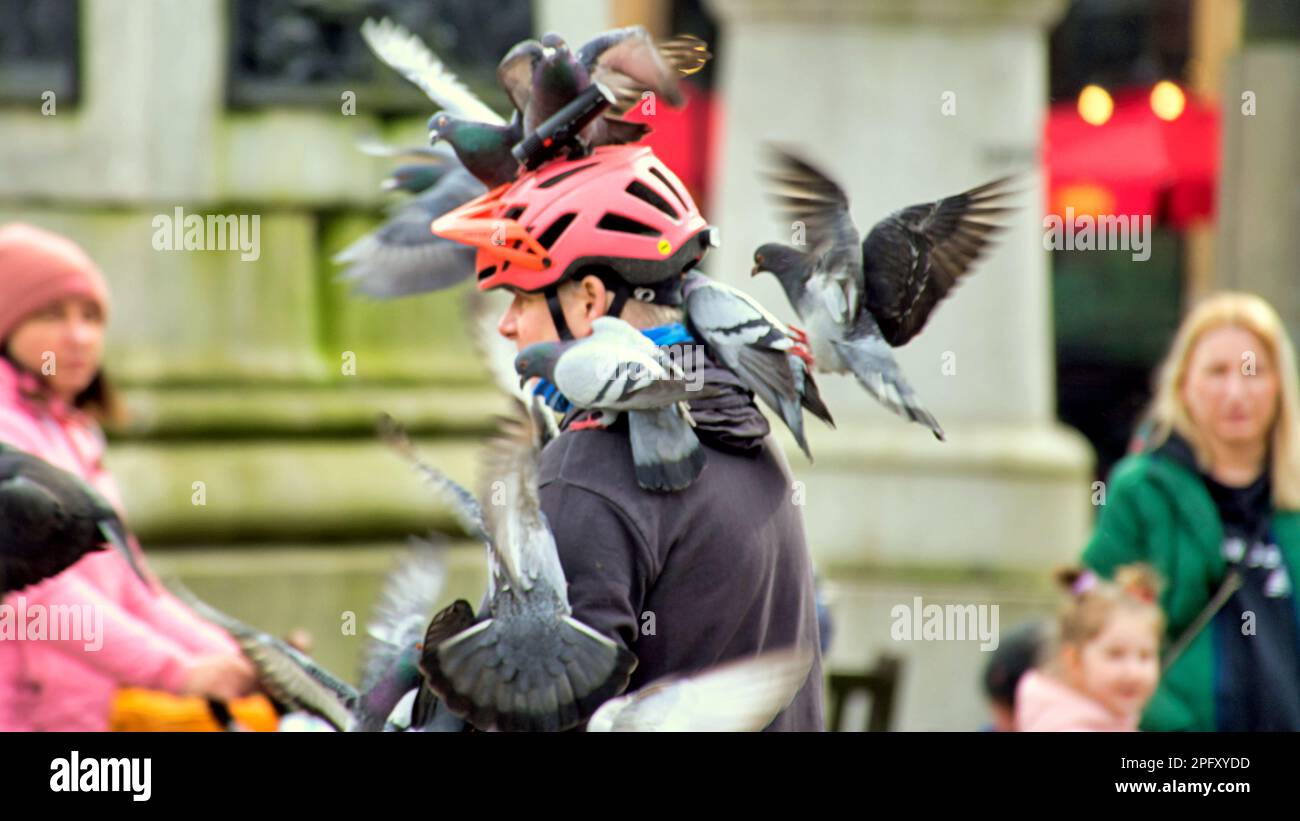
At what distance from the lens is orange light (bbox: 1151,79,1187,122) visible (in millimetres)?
11062

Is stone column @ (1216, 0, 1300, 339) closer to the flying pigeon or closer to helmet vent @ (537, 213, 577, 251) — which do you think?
the flying pigeon

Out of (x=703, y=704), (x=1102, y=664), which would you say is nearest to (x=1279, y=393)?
(x=1102, y=664)

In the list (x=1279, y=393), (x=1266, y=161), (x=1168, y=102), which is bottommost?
(x=1279, y=393)

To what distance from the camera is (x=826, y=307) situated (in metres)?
3.49

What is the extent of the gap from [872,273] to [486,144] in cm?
67

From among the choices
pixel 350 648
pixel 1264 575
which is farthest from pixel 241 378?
pixel 1264 575

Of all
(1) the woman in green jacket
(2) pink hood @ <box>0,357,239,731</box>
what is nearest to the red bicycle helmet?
(2) pink hood @ <box>0,357,239,731</box>

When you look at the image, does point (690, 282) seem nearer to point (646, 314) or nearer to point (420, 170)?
point (646, 314)

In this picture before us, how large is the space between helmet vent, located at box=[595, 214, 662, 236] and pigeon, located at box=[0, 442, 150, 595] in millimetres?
1181

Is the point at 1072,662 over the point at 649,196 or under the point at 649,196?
under

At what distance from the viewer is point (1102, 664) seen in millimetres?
5000
